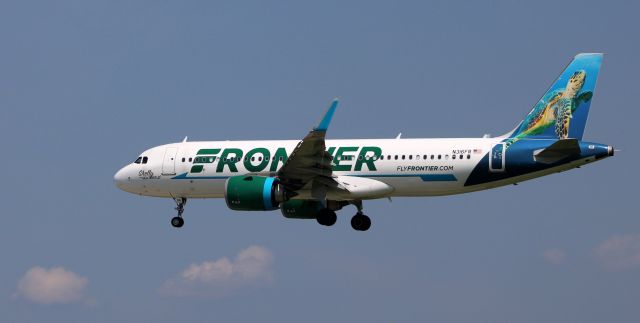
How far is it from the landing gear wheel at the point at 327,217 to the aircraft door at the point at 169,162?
6.78m

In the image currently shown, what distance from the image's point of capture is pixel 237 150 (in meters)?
59.8

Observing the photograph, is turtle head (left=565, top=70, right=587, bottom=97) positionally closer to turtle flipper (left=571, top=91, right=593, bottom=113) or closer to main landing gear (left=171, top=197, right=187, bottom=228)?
turtle flipper (left=571, top=91, right=593, bottom=113)

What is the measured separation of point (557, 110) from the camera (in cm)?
5619

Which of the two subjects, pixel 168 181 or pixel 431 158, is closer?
pixel 431 158

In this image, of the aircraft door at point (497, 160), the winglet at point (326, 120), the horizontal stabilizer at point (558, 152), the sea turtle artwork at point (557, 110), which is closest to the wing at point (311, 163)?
the winglet at point (326, 120)

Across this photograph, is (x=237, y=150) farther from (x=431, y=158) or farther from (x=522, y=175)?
(x=522, y=175)

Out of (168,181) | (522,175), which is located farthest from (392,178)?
(168,181)

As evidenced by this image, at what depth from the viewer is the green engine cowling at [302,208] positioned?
199 ft

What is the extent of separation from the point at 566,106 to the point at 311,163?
35.1 ft

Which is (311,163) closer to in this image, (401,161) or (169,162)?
(401,161)

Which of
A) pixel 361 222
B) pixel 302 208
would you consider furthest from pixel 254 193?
pixel 361 222

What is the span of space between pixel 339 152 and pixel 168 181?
8.16m

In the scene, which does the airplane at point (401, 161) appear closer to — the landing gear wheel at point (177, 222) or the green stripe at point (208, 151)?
the green stripe at point (208, 151)

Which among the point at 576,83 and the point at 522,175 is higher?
the point at 576,83
